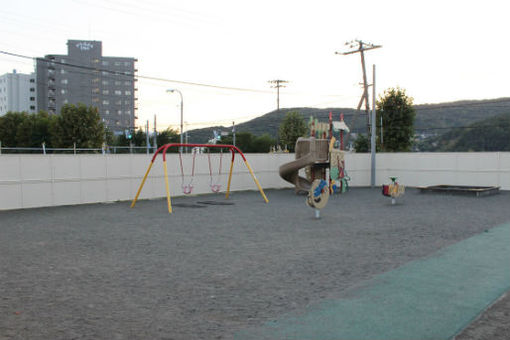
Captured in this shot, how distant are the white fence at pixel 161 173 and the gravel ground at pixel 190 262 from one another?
1.53 metres

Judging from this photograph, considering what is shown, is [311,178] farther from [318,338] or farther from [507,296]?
[318,338]

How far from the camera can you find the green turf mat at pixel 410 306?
14.0 ft

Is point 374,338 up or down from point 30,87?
down

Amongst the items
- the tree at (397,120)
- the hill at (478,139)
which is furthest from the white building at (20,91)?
the tree at (397,120)

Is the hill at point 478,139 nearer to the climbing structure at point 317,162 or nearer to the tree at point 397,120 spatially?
the tree at point 397,120

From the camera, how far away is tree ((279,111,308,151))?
62.2 meters

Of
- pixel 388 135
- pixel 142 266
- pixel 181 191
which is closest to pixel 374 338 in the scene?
pixel 142 266

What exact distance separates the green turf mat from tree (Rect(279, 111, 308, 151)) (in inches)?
2174

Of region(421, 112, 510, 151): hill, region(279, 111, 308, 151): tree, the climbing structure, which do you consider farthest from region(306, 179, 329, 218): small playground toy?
region(421, 112, 510, 151): hill

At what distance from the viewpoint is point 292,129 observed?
62094 mm

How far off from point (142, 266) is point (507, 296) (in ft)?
16.5

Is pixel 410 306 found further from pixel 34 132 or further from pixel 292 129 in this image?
pixel 34 132

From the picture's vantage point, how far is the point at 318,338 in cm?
413

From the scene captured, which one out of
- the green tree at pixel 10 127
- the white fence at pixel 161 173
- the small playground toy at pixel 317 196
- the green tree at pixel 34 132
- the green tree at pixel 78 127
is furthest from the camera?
the green tree at pixel 10 127
